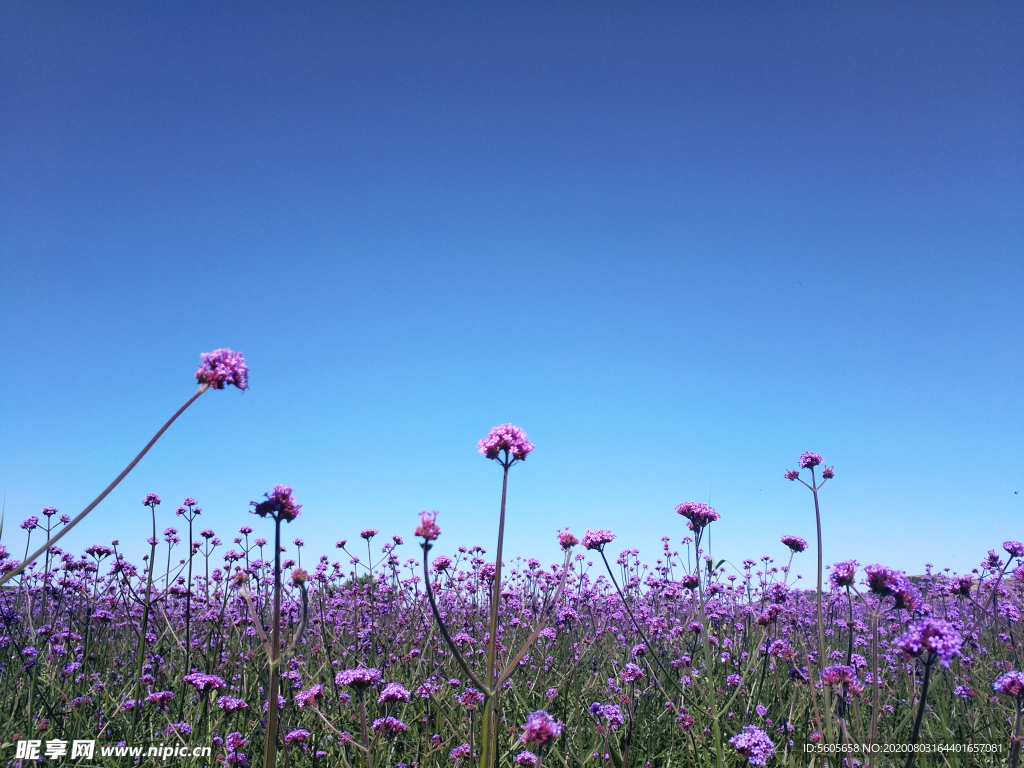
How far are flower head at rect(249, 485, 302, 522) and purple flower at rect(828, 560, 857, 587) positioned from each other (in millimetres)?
2838

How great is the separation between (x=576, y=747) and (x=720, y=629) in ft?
12.0

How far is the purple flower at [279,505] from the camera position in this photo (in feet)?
7.95

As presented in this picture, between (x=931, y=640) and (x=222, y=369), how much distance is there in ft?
10.3

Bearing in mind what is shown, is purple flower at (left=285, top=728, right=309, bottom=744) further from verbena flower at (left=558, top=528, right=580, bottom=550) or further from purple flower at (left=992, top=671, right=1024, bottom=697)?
purple flower at (left=992, top=671, right=1024, bottom=697)

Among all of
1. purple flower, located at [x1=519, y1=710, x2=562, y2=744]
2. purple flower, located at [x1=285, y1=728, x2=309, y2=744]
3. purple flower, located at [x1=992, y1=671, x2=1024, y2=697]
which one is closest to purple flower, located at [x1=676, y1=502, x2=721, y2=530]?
purple flower, located at [x1=992, y1=671, x2=1024, y2=697]

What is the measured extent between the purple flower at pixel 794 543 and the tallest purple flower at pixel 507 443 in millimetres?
3252

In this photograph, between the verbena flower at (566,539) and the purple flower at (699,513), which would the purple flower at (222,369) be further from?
the purple flower at (699,513)

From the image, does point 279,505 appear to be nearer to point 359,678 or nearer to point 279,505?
point 279,505

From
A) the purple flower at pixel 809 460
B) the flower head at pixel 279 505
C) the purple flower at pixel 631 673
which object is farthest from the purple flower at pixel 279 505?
the purple flower at pixel 809 460

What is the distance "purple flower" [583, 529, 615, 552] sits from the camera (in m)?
4.19

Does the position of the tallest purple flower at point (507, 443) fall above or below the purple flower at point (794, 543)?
above

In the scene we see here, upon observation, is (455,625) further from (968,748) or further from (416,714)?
(968,748)

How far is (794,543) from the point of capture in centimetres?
503

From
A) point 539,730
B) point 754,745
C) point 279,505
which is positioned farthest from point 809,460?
point 279,505
